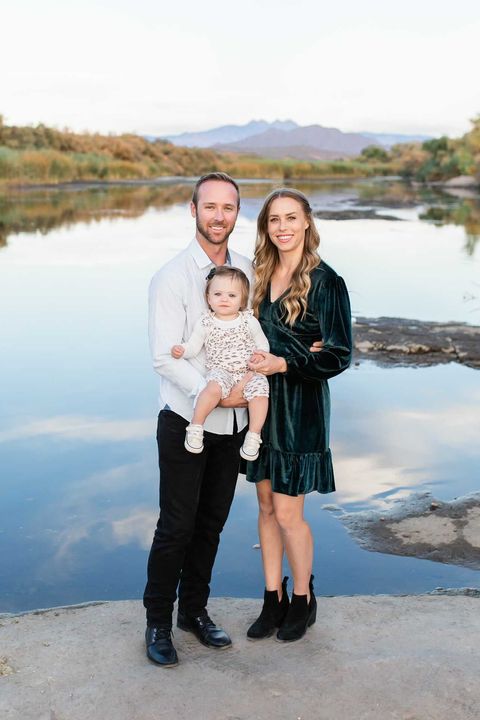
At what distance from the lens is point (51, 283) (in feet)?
41.1

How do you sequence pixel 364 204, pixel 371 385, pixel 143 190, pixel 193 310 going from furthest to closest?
pixel 143 190 → pixel 364 204 → pixel 371 385 → pixel 193 310

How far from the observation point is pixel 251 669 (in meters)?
3.08

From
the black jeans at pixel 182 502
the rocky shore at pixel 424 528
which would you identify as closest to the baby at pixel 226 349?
the black jeans at pixel 182 502

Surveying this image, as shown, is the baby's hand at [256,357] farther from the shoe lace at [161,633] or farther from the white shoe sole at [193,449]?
the shoe lace at [161,633]

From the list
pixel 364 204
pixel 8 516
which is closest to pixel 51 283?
pixel 8 516

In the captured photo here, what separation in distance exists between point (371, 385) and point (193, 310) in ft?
15.1

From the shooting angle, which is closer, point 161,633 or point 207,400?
point 207,400

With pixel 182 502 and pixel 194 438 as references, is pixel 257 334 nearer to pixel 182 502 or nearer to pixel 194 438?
pixel 194 438

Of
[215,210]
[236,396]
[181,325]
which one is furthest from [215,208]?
[236,396]

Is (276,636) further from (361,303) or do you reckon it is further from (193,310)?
(361,303)

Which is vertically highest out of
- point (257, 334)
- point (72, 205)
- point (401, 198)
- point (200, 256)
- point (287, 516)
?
point (200, 256)

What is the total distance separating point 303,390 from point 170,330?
0.53 m

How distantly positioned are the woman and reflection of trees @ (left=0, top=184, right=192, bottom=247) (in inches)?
557

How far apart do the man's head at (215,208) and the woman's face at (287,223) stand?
165mm
